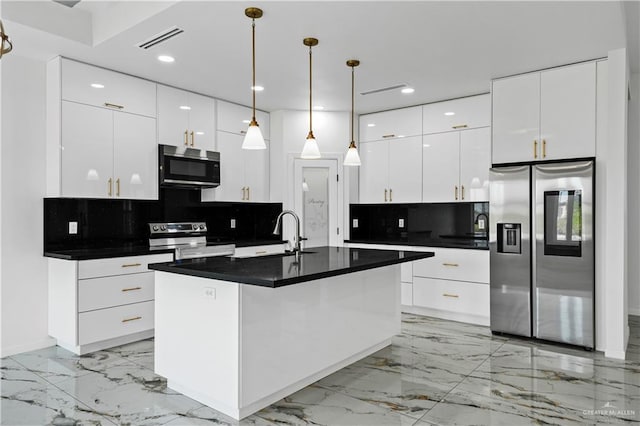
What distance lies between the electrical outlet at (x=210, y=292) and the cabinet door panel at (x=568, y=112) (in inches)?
128

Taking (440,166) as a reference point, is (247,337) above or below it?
below

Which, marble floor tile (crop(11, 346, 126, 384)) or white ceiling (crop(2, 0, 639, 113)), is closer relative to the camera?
white ceiling (crop(2, 0, 639, 113))

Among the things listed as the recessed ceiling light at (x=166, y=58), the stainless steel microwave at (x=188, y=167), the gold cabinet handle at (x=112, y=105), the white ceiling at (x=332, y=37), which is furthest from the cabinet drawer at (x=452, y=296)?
the gold cabinet handle at (x=112, y=105)

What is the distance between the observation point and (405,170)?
543 centimetres

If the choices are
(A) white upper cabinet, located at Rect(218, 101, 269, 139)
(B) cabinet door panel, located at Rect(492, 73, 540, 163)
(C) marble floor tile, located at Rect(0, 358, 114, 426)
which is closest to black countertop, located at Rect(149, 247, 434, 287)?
(C) marble floor tile, located at Rect(0, 358, 114, 426)

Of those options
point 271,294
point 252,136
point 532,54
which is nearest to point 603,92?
point 532,54

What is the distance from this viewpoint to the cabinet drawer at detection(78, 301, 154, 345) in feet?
11.9

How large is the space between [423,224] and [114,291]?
3.69 meters

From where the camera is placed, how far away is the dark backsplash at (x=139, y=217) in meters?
4.03

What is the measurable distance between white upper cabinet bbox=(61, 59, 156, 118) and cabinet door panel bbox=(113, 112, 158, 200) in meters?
0.10

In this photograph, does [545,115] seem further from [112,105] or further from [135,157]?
[112,105]

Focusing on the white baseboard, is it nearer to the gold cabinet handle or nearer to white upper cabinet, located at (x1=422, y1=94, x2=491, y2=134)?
the gold cabinet handle

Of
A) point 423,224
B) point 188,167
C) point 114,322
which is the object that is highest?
point 188,167

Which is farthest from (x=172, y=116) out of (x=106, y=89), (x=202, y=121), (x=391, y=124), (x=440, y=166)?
(x=440, y=166)
